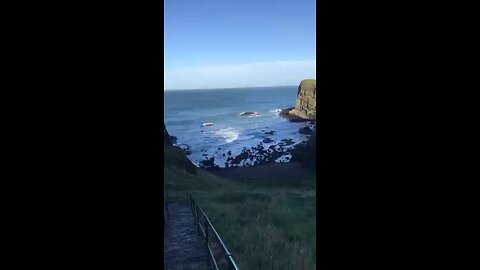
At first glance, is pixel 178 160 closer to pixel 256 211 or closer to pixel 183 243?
pixel 256 211

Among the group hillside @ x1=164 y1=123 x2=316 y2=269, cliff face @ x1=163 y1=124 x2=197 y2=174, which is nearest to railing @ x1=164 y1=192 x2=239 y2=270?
hillside @ x1=164 y1=123 x2=316 y2=269

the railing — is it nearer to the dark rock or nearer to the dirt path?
the dirt path

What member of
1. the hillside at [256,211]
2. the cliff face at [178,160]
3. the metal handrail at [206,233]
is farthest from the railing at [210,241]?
the cliff face at [178,160]

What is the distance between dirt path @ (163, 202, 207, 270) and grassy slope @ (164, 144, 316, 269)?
48cm

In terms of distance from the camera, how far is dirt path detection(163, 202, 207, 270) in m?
3.63

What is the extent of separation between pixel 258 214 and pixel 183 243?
173 centimetres

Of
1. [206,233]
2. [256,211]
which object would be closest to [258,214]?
[256,211]

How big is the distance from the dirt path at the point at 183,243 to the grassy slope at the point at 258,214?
0.48 metres

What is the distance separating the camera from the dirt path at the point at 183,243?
363 cm

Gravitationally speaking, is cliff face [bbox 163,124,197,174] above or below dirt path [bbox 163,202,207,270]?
above

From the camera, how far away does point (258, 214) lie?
18.4ft
